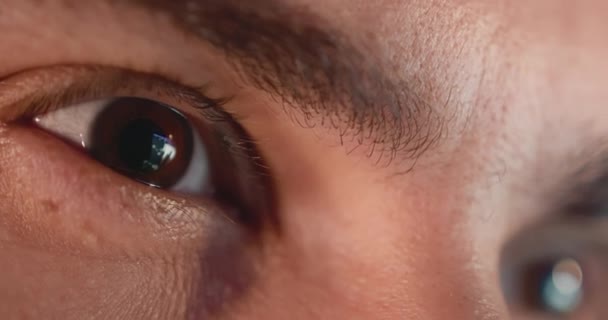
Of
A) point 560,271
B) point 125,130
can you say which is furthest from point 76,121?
point 560,271

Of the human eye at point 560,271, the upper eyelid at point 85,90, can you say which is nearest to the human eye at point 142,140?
the upper eyelid at point 85,90

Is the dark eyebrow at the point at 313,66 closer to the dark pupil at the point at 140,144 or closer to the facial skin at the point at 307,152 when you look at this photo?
the facial skin at the point at 307,152

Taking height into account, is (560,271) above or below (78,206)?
above

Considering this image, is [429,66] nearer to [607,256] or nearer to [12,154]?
[12,154]

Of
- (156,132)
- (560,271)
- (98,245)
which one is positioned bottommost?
(98,245)

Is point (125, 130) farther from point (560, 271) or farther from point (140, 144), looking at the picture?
point (560, 271)

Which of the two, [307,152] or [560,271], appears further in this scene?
[560,271]

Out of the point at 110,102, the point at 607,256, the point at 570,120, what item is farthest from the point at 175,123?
the point at 607,256
